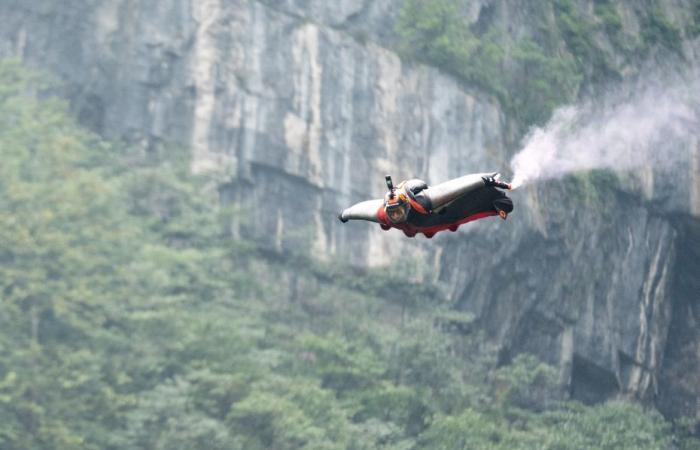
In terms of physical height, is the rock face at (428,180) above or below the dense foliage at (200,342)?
above

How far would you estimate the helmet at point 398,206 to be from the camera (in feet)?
41.9

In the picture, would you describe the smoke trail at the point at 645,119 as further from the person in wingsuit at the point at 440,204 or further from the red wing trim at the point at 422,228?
the person in wingsuit at the point at 440,204

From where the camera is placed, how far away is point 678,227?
132 feet

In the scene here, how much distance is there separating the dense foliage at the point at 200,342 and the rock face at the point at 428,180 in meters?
1.25

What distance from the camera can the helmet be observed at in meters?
12.8

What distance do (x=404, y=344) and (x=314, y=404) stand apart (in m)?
3.89

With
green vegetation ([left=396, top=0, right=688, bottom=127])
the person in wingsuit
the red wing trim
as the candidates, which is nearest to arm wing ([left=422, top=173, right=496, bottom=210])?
the person in wingsuit

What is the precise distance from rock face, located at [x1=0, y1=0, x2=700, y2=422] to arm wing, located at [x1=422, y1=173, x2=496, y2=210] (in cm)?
2662

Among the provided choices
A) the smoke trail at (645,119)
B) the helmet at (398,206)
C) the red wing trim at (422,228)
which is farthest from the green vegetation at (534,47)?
the helmet at (398,206)

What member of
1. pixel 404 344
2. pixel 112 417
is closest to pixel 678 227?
pixel 404 344

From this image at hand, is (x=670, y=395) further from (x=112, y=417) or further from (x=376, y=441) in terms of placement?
(x=112, y=417)

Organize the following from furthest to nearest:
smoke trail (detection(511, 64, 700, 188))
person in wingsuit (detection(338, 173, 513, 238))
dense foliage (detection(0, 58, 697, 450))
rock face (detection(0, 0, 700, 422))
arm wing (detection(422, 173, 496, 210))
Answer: rock face (detection(0, 0, 700, 422)), smoke trail (detection(511, 64, 700, 188)), dense foliage (detection(0, 58, 697, 450)), person in wingsuit (detection(338, 173, 513, 238)), arm wing (detection(422, 173, 496, 210))

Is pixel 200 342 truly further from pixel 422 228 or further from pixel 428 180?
pixel 422 228

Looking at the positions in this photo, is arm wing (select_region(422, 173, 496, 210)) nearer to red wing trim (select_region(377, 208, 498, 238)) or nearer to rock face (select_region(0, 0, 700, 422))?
red wing trim (select_region(377, 208, 498, 238))
